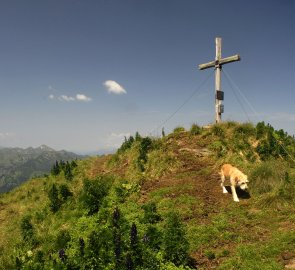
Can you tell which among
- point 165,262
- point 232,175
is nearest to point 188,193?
point 232,175

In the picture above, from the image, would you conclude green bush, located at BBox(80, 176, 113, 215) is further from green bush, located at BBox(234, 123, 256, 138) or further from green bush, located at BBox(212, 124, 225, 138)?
green bush, located at BBox(234, 123, 256, 138)

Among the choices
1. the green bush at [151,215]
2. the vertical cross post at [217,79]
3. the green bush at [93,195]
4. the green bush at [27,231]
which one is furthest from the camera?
the vertical cross post at [217,79]

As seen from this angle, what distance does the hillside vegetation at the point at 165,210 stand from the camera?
316 inches

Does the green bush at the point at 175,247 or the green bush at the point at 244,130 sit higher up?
the green bush at the point at 244,130

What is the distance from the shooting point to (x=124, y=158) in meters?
20.5

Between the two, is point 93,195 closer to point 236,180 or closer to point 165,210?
point 165,210

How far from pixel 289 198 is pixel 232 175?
2557 millimetres

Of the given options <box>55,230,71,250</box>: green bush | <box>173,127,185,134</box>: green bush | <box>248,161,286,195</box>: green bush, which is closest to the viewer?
<box>55,230,71,250</box>: green bush

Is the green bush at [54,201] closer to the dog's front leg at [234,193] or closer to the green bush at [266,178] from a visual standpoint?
the dog's front leg at [234,193]

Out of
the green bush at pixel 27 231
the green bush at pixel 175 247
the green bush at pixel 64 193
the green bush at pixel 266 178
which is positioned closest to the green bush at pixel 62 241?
the green bush at pixel 27 231

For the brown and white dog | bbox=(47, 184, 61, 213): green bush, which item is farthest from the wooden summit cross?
bbox=(47, 184, 61, 213): green bush

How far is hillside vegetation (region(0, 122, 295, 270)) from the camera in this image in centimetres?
802

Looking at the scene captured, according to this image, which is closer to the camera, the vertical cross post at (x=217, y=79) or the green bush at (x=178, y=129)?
the vertical cross post at (x=217, y=79)

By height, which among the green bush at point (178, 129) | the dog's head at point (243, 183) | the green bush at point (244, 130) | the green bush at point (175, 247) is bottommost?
the green bush at point (175, 247)
